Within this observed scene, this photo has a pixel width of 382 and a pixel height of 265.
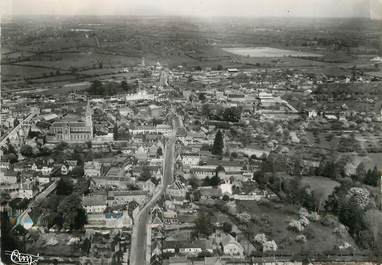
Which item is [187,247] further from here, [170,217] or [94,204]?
[94,204]

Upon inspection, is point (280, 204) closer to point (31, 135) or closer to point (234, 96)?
point (234, 96)

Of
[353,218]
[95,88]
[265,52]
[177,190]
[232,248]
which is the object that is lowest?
[232,248]

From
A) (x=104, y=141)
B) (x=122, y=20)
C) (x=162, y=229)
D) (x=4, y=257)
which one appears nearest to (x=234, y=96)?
(x=104, y=141)

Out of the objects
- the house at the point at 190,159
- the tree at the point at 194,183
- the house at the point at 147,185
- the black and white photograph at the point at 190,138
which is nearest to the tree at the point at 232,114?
the black and white photograph at the point at 190,138

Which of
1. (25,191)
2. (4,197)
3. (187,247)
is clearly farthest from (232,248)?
(4,197)

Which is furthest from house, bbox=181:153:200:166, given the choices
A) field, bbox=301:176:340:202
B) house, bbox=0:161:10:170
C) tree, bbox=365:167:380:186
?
house, bbox=0:161:10:170

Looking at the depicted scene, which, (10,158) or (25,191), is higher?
(10,158)

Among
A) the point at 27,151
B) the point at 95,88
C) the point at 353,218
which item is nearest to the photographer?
the point at 353,218

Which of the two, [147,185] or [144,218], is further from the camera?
[147,185]
